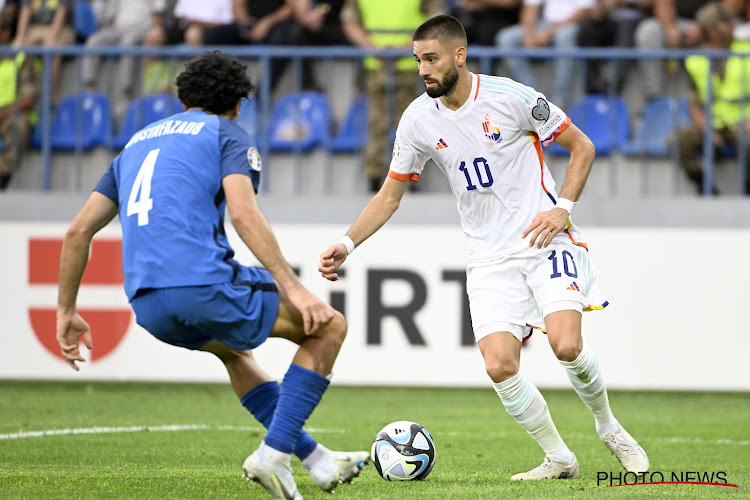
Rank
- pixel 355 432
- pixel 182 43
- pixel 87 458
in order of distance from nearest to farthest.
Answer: pixel 87 458 → pixel 355 432 → pixel 182 43

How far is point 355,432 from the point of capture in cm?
831

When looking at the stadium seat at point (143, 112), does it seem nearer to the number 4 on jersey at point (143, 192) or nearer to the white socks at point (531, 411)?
the white socks at point (531, 411)

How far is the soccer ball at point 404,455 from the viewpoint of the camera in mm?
5984

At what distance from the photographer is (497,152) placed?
6113mm

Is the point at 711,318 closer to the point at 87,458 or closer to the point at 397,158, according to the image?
the point at 397,158

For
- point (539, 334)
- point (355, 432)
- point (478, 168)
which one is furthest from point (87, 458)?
point (539, 334)

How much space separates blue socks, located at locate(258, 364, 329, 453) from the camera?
4777mm

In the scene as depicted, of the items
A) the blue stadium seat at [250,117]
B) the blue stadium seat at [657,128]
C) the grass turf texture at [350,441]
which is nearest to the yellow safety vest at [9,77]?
the blue stadium seat at [250,117]

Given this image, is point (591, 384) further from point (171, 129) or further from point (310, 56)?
point (310, 56)

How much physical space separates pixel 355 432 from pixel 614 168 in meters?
4.89

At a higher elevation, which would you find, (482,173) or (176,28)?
(176,28)

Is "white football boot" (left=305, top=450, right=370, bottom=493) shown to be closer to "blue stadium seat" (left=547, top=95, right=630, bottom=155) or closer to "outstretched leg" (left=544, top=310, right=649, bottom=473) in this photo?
"outstretched leg" (left=544, top=310, right=649, bottom=473)

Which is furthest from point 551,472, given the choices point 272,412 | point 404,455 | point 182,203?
point 182,203

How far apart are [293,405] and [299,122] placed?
A: 24.6 ft
